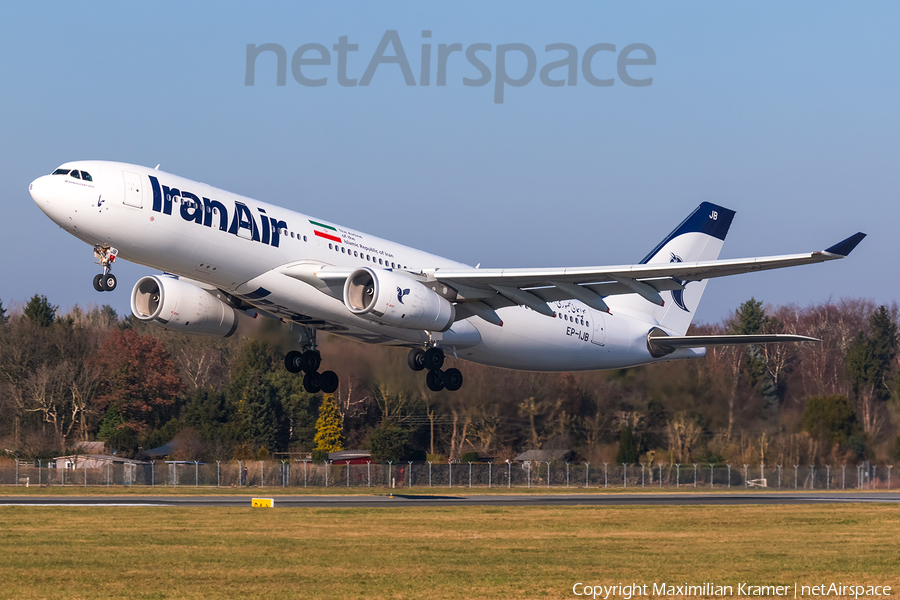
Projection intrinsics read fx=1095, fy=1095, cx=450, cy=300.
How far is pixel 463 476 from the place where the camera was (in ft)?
184

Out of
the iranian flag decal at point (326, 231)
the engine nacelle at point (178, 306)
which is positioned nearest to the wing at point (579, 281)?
the iranian flag decal at point (326, 231)

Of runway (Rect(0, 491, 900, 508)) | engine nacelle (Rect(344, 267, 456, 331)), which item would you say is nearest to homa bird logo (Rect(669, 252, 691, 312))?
runway (Rect(0, 491, 900, 508))

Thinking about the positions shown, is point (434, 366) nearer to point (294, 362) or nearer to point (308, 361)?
point (308, 361)

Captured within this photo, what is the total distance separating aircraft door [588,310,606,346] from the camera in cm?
3969

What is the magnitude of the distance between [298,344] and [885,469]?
30.5 metres

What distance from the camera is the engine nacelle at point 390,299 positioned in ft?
102

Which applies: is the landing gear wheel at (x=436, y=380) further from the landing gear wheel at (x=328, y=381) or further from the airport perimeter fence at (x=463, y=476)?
the airport perimeter fence at (x=463, y=476)

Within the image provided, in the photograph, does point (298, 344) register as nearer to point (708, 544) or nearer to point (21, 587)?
point (708, 544)

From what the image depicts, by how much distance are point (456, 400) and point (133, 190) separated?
21.7 meters

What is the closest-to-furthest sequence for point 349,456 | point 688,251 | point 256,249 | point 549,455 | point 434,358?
point 256,249
point 434,358
point 688,251
point 549,455
point 349,456

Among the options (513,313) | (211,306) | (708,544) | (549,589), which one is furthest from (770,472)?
(549,589)

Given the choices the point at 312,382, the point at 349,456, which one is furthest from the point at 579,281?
the point at 349,456

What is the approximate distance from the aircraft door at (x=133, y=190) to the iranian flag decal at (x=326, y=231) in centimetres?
551

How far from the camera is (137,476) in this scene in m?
56.2
